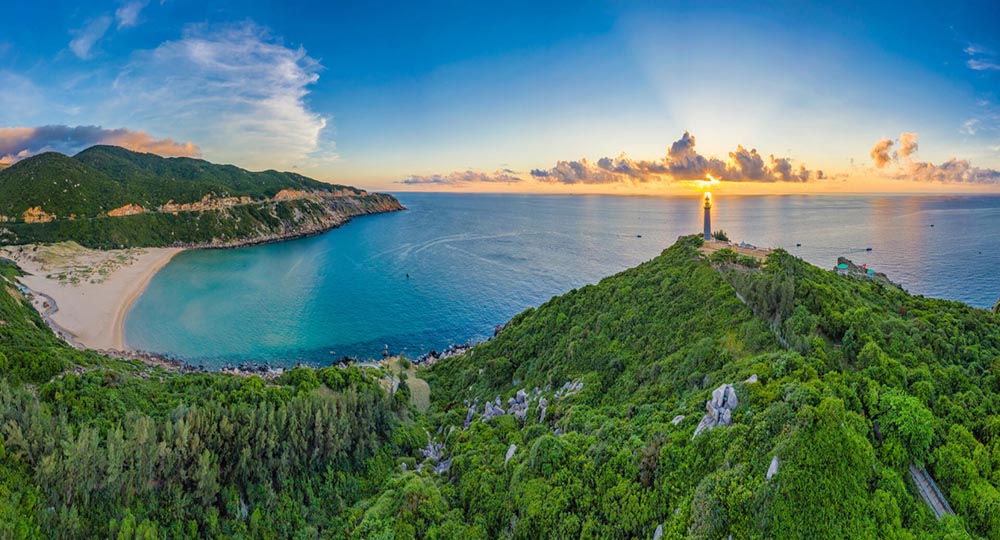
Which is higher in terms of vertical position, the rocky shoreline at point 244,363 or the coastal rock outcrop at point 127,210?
the coastal rock outcrop at point 127,210

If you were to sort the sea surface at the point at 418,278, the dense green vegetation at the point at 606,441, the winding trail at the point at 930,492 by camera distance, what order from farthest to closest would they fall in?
the sea surface at the point at 418,278, the dense green vegetation at the point at 606,441, the winding trail at the point at 930,492

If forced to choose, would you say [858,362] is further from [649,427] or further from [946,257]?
[946,257]

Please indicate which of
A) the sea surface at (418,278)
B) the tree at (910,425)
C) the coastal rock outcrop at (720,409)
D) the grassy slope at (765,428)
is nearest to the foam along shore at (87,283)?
the sea surface at (418,278)

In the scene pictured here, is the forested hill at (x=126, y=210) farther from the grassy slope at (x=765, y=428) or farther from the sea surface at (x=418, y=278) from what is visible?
the grassy slope at (x=765, y=428)

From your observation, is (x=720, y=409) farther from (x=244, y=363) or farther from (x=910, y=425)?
(x=244, y=363)

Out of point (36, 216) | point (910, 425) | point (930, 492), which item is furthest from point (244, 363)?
point (36, 216)

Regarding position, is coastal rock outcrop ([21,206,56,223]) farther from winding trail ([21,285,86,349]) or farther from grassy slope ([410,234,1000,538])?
grassy slope ([410,234,1000,538])

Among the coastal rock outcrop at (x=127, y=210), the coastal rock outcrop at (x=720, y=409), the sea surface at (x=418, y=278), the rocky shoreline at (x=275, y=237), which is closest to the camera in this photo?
the coastal rock outcrop at (x=720, y=409)
